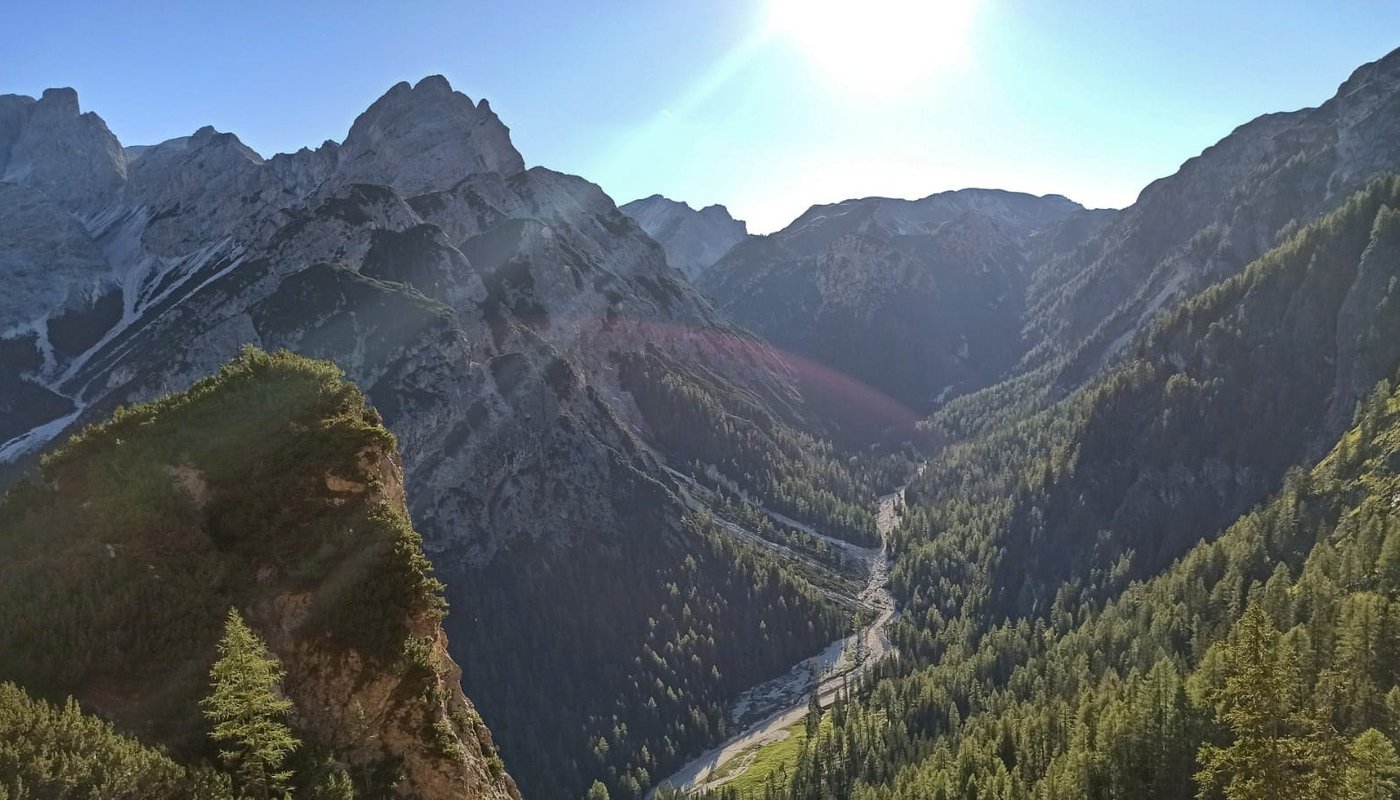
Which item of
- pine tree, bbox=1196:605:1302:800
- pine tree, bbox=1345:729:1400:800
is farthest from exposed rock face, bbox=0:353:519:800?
pine tree, bbox=1345:729:1400:800

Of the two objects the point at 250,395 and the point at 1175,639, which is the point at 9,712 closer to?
the point at 250,395

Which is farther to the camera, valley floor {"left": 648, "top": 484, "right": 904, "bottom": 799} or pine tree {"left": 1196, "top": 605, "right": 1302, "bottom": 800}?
valley floor {"left": 648, "top": 484, "right": 904, "bottom": 799}

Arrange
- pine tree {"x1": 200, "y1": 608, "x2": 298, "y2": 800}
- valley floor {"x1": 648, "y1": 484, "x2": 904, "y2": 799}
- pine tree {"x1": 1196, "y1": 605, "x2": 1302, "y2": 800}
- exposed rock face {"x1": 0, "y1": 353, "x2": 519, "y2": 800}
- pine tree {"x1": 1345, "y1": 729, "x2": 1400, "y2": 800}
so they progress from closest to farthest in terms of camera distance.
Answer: pine tree {"x1": 200, "y1": 608, "x2": 298, "y2": 800} < exposed rock face {"x1": 0, "y1": 353, "x2": 519, "y2": 800} < pine tree {"x1": 1196, "y1": 605, "x2": 1302, "y2": 800} < pine tree {"x1": 1345, "y1": 729, "x2": 1400, "y2": 800} < valley floor {"x1": 648, "y1": 484, "x2": 904, "y2": 799}

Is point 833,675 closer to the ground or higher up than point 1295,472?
closer to the ground

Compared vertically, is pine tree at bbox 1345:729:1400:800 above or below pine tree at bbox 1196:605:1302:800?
below

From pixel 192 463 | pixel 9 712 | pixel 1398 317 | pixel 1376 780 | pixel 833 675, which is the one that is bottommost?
pixel 833 675

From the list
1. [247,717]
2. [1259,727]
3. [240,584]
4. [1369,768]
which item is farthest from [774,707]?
[247,717]

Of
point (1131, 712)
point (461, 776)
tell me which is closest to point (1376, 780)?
point (1131, 712)

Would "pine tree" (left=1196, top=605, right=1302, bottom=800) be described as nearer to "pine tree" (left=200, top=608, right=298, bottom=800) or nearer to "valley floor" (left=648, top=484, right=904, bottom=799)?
"pine tree" (left=200, top=608, right=298, bottom=800)

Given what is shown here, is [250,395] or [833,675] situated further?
[833,675]
